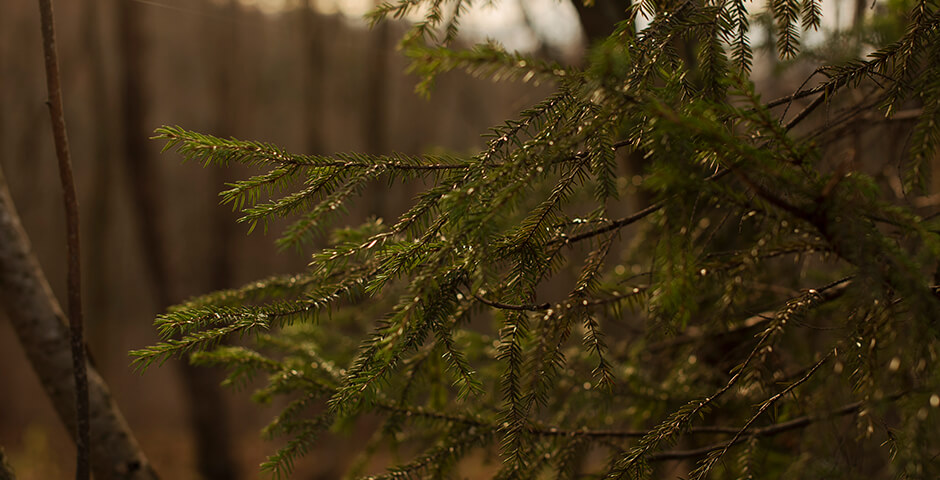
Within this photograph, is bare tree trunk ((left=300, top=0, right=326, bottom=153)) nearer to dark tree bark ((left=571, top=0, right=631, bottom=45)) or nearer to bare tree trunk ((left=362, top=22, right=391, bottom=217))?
bare tree trunk ((left=362, top=22, right=391, bottom=217))

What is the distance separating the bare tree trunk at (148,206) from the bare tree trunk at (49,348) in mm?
4059

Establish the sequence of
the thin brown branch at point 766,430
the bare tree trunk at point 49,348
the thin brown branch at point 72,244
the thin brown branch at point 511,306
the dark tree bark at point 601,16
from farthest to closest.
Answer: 1. the dark tree bark at point 601,16
2. the bare tree trunk at point 49,348
3. the thin brown branch at point 72,244
4. the thin brown branch at point 766,430
5. the thin brown branch at point 511,306

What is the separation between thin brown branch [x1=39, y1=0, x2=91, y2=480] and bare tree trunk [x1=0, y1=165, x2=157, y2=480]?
0.19 metres

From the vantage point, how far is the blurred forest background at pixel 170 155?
5.31m

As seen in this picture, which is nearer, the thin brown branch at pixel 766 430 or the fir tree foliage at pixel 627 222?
the fir tree foliage at pixel 627 222

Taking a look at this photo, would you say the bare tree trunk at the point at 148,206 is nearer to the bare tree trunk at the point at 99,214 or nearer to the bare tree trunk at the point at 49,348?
the bare tree trunk at the point at 99,214

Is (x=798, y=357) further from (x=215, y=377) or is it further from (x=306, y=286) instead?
(x=215, y=377)

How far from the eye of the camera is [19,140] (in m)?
7.15

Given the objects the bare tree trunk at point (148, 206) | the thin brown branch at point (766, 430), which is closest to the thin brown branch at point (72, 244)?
the thin brown branch at point (766, 430)

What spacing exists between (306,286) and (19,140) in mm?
8225

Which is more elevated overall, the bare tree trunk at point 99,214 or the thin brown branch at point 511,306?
the bare tree trunk at point 99,214

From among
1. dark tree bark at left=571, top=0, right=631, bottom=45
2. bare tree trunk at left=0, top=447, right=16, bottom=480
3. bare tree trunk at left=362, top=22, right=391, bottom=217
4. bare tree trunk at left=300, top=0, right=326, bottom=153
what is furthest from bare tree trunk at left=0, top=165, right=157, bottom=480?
bare tree trunk at left=362, top=22, right=391, bottom=217

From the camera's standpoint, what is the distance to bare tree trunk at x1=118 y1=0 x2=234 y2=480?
16.5 ft

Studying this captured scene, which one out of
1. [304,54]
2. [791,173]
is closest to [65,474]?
[304,54]
